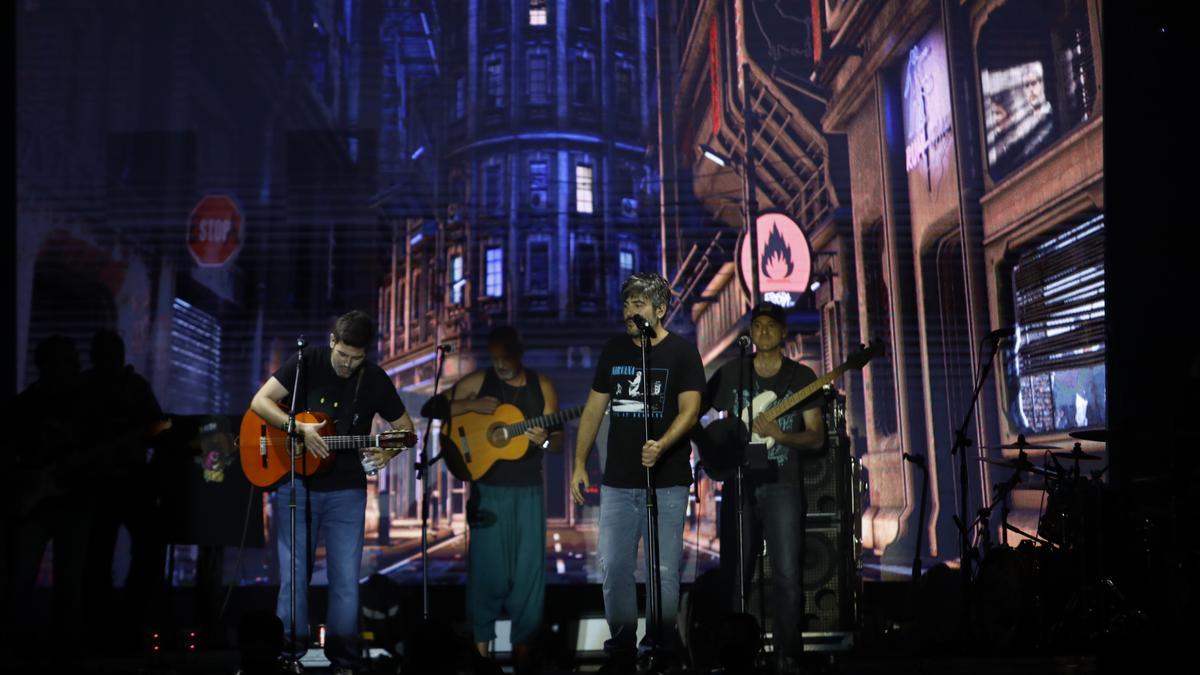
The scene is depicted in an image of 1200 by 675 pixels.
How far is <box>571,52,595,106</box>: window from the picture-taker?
26.4 ft

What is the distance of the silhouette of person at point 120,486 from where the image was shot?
230 inches

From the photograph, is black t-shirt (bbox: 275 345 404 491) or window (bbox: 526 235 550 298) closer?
black t-shirt (bbox: 275 345 404 491)

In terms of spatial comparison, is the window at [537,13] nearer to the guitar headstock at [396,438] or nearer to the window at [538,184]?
the window at [538,184]

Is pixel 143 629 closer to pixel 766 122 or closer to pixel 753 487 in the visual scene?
pixel 753 487

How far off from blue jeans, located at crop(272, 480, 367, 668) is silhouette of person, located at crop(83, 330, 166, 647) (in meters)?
1.25

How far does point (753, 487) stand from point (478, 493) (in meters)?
1.58

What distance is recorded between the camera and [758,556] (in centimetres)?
565

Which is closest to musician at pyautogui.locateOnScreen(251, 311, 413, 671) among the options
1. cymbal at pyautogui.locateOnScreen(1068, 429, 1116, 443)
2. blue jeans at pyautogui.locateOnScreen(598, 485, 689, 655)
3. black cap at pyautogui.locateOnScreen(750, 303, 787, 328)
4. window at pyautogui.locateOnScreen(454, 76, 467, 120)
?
blue jeans at pyautogui.locateOnScreen(598, 485, 689, 655)

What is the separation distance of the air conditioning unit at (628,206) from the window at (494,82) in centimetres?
124

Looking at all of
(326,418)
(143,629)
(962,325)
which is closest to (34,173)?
(143,629)

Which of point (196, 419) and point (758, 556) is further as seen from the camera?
point (196, 419)

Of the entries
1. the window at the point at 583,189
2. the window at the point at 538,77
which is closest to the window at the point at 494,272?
the window at the point at 583,189

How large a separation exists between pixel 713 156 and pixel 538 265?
1.59 m

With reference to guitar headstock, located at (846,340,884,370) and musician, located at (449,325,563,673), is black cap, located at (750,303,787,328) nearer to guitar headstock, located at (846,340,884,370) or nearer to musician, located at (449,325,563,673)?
guitar headstock, located at (846,340,884,370)
